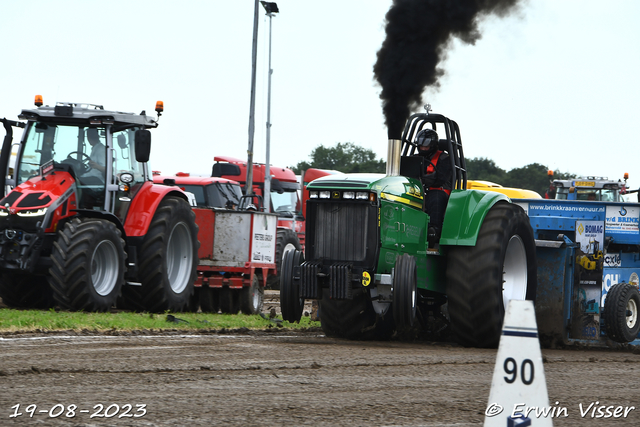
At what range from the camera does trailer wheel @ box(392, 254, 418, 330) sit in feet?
29.0

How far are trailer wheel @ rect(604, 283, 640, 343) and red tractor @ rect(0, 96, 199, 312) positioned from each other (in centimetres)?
574

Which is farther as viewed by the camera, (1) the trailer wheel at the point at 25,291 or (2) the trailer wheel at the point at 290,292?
(1) the trailer wheel at the point at 25,291

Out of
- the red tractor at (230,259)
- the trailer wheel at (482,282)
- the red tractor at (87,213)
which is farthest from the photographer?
the red tractor at (230,259)

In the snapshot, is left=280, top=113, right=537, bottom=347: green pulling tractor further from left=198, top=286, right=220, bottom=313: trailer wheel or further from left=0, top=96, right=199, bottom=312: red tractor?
left=198, top=286, right=220, bottom=313: trailer wheel

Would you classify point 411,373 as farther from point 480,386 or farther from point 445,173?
point 445,173

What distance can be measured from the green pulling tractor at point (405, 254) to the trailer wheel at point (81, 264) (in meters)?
2.99

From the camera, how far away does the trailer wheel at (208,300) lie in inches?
623

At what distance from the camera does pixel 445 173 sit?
33.6 ft

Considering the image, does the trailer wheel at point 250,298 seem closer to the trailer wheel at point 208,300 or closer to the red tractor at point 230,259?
the red tractor at point 230,259

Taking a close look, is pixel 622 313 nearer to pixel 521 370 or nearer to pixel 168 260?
pixel 168 260

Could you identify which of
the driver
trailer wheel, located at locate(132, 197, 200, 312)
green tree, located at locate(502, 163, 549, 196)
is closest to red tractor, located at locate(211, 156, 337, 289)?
trailer wheel, located at locate(132, 197, 200, 312)

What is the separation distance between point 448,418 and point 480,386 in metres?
1.41

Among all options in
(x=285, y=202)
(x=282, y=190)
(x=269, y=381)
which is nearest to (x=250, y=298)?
(x=282, y=190)

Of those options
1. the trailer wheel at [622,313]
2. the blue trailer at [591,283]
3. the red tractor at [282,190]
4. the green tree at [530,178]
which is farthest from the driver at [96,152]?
the green tree at [530,178]
